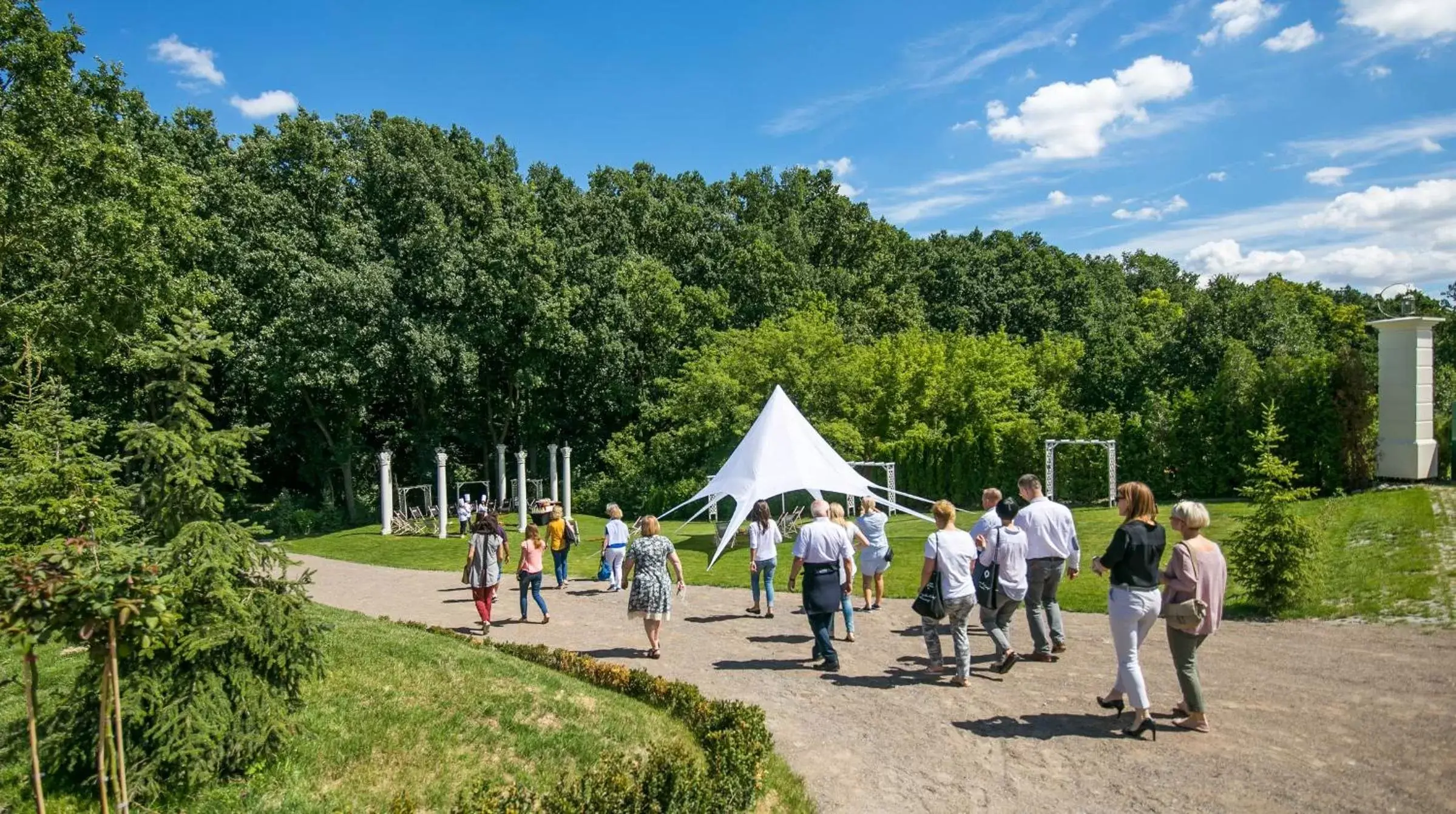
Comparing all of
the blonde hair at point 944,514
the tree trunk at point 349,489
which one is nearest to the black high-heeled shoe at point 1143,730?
the blonde hair at point 944,514

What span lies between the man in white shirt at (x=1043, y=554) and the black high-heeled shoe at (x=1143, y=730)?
180 cm

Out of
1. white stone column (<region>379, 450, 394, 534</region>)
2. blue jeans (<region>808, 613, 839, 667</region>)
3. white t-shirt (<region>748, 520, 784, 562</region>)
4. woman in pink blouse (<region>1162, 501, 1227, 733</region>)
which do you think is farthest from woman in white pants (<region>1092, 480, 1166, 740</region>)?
white stone column (<region>379, 450, 394, 534</region>)

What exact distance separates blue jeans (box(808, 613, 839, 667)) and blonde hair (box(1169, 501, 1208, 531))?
10.7 ft

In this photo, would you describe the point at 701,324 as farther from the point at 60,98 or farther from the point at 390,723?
the point at 390,723

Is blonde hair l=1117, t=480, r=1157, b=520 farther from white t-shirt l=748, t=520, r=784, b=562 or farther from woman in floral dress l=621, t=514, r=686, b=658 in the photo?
white t-shirt l=748, t=520, r=784, b=562

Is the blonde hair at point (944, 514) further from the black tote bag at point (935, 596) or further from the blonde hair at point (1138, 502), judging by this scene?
the blonde hair at point (1138, 502)

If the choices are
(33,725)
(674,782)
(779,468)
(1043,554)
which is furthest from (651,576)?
(779,468)

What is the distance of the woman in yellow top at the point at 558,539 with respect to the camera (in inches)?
547

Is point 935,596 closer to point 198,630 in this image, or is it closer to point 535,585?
point 198,630

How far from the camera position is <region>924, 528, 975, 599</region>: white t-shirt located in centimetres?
750

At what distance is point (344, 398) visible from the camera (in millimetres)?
32688

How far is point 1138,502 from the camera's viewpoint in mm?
6664

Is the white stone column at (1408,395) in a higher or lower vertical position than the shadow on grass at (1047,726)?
higher

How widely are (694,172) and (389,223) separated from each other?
18855 millimetres
